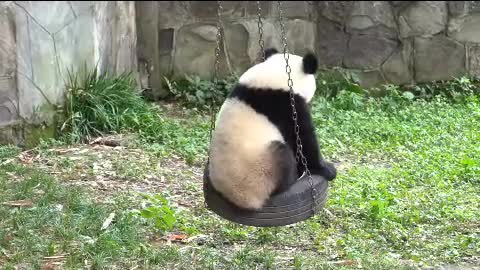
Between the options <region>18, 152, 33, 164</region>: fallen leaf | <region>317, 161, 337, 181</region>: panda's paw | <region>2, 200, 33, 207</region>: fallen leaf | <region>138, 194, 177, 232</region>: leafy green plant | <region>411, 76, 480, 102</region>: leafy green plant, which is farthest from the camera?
<region>411, 76, 480, 102</region>: leafy green plant

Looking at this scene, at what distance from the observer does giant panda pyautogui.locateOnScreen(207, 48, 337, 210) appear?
3.80m

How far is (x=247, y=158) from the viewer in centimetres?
380

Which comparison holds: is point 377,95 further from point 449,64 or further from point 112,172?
point 112,172

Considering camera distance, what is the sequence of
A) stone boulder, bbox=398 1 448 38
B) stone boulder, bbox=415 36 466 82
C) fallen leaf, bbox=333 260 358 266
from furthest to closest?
stone boulder, bbox=398 1 448 38 < stone boulder, bbox=415 36 466 82 < fallen leaf, bbox=333 260 358 266

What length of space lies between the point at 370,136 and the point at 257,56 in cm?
200

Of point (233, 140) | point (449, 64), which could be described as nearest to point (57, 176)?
point (233, 140)

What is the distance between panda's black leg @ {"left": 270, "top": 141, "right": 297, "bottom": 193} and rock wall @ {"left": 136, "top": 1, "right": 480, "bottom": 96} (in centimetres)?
429

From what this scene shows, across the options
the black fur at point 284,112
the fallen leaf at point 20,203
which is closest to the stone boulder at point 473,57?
the black fur at point 284,112

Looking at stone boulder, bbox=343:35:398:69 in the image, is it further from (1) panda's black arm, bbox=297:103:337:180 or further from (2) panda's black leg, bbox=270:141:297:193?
(2) panda's black leg, bbox=270:141:297:193

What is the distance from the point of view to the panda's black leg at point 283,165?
381cm

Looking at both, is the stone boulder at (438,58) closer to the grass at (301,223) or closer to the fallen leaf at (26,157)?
the grass at (301,223)

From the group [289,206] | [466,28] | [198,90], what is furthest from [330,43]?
[289,206]

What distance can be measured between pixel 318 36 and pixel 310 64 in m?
4.23

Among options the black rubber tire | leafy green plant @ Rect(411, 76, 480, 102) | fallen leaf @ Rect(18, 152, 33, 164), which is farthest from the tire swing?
leafy green plant @ Rect(411, 76, 480, 102)
